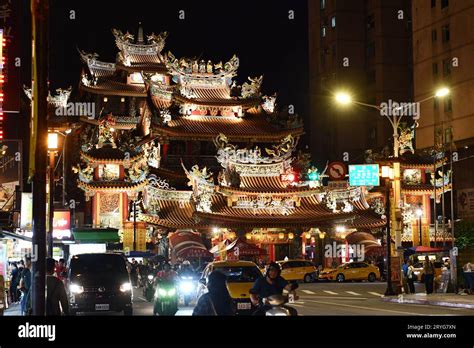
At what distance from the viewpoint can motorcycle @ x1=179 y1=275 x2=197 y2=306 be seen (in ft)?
103

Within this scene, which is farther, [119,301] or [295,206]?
[295,206]

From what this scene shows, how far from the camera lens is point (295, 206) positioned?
61.0 metres

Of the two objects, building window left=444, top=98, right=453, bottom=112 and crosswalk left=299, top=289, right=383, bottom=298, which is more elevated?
building window left=444, top=98, right=453, bottom=112

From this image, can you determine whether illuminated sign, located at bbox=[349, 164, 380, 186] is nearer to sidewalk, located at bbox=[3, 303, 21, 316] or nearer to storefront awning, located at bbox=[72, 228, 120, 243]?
storefront awning, located at bbox=[72, 228, 120, 243]

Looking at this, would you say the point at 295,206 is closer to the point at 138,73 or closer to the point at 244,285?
the point at 138,73

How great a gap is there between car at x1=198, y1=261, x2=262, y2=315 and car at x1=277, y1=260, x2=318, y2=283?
89.7 feet

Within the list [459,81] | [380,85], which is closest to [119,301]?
[459,81]

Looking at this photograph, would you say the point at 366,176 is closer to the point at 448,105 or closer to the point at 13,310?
the point at 13,310

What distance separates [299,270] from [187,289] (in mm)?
22223

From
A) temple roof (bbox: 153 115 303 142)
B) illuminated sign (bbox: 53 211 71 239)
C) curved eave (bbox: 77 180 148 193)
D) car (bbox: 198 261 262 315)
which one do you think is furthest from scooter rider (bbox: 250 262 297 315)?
temple roof (bbox: 153 115 303 142)

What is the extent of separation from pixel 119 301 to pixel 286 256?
40.0m

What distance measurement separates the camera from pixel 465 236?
41250mm

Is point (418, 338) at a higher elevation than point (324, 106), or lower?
lower

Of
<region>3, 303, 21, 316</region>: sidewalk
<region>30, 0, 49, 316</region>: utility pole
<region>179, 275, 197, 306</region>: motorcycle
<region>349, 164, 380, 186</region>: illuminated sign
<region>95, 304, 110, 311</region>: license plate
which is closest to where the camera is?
<region>30, 0, 49, 316</region>: utility pole
